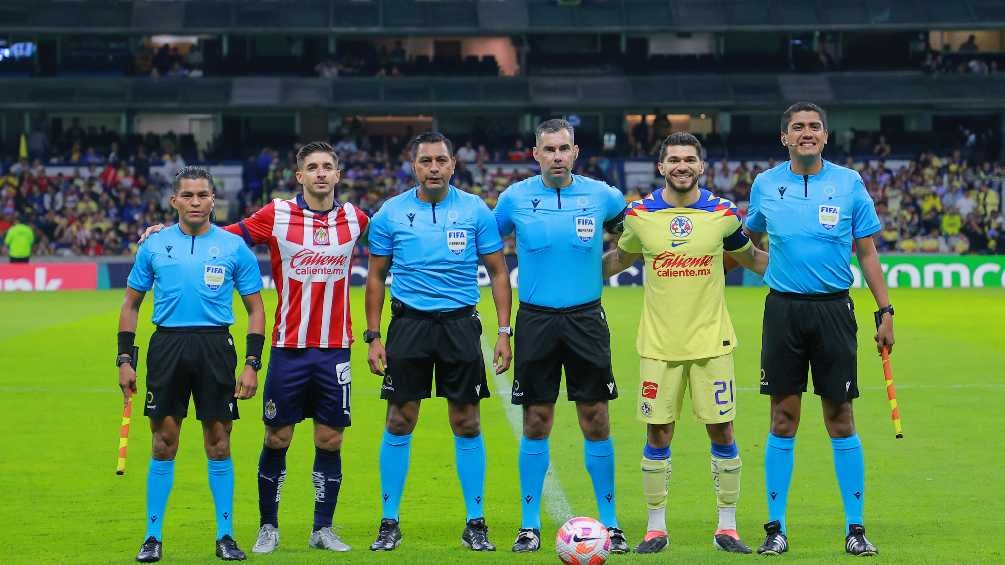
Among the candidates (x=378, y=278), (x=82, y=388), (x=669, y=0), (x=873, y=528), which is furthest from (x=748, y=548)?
(x=669, y=0)

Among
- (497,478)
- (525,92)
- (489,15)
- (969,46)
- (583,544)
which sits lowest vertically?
(497,478)

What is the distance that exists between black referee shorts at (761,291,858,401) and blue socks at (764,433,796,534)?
30 cm

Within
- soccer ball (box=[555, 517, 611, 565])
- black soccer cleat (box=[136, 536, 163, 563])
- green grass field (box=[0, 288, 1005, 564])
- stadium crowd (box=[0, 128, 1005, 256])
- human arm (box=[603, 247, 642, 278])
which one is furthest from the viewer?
stadium crowd (box=[0, 128, 1005, 256])

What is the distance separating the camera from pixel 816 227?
324 inches

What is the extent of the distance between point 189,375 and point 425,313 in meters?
1.38

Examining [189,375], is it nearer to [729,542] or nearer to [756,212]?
[729,542]

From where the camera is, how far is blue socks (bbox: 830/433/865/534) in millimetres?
8133

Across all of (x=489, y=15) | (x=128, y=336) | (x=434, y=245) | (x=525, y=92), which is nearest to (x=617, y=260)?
(x=434, y=245)

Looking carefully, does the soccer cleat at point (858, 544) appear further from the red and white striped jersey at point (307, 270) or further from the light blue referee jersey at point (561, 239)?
the red and white striped jersey at point (307, 270)

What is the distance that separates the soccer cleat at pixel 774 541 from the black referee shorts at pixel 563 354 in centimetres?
116

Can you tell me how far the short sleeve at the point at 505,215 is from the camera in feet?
28.1

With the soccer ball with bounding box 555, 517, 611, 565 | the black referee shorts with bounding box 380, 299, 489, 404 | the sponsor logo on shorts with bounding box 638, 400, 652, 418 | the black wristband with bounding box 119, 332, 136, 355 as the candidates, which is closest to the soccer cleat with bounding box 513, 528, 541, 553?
the soccer ball with bounding box 555, 517, 611, 565

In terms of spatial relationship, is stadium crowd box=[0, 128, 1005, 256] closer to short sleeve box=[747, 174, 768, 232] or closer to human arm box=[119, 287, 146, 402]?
short sleeve box=[747, 174, 768, 232]

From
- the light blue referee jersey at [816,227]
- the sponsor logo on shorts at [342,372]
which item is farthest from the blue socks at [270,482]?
the light blue referee jersey at [816,227]
